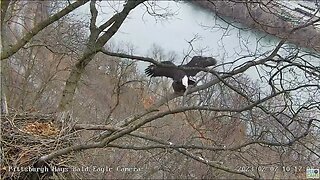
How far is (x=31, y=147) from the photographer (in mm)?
3102

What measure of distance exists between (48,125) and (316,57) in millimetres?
1848

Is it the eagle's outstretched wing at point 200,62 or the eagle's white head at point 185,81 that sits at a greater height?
the eagle's outstretched wing at point 200,62

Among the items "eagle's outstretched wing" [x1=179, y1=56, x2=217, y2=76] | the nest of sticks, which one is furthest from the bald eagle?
the nest of sticks

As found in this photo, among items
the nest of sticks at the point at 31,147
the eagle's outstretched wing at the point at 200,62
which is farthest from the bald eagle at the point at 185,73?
the nest of sticks at the point at 31,147

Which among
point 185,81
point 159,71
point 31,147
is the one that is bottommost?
point 31,147

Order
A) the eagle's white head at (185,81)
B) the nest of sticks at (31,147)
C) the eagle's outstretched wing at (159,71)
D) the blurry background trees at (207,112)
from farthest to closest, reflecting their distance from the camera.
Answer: the eagle's outstretched wing at (159,71) → the eagle's white head at (185,81) → the blurry background trees at (207,112) → the nest of sticks at (31,147)

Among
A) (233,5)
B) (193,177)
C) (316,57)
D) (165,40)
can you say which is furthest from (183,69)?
(165,40)

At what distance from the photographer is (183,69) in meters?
3.51

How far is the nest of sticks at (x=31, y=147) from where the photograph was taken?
3.02 metres

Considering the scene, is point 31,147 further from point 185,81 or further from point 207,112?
point 207,112

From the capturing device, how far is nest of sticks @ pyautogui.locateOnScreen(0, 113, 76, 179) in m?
3.02

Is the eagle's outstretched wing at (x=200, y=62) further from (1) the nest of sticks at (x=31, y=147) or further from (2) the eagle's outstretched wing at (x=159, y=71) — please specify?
(1) the nest of sticks at (x=31, y=147)

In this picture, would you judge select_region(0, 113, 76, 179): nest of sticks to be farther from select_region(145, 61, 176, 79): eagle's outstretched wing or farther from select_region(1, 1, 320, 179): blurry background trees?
select_region(145, 61, 176, 79): eagle's outstretched wing

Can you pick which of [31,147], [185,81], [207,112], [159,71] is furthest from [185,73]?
[31,147]
